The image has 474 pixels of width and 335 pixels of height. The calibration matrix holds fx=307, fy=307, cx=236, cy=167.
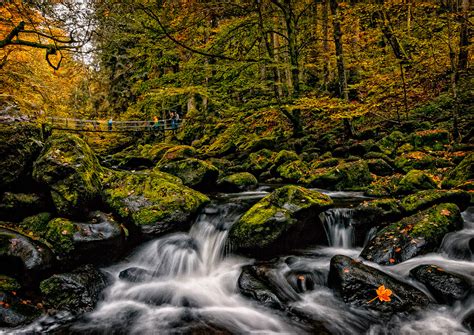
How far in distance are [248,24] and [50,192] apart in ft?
22.0

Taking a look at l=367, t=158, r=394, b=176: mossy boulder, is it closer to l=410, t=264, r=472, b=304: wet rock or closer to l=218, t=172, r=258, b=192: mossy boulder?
l=218, t=172, r=258, b=192: mossy boulder

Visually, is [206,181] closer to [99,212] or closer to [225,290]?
[99,212]

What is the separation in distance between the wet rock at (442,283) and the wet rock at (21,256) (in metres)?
5.41

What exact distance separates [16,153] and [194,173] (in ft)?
15.3

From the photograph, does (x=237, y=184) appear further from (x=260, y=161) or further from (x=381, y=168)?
(x=381, y=168)

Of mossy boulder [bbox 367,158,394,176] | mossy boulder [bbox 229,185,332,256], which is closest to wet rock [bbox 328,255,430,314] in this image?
mossy boulder [bbox 229,185,332,256]

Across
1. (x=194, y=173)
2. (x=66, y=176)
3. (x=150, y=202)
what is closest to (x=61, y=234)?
(x=66, y=176)

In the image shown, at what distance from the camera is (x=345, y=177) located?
8.77m

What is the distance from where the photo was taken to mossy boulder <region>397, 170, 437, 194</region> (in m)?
7.10

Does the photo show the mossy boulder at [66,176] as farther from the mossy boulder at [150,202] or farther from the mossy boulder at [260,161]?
the mossy boulder at [260,161]

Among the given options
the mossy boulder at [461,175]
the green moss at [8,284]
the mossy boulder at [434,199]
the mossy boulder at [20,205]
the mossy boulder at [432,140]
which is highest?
the mossy boulder at [432,140]

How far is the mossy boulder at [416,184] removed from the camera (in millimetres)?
7100

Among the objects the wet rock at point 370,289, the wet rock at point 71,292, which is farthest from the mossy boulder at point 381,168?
the wet rock at point 71,292

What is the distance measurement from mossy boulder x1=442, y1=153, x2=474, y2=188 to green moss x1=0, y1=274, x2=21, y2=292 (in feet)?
27.3
